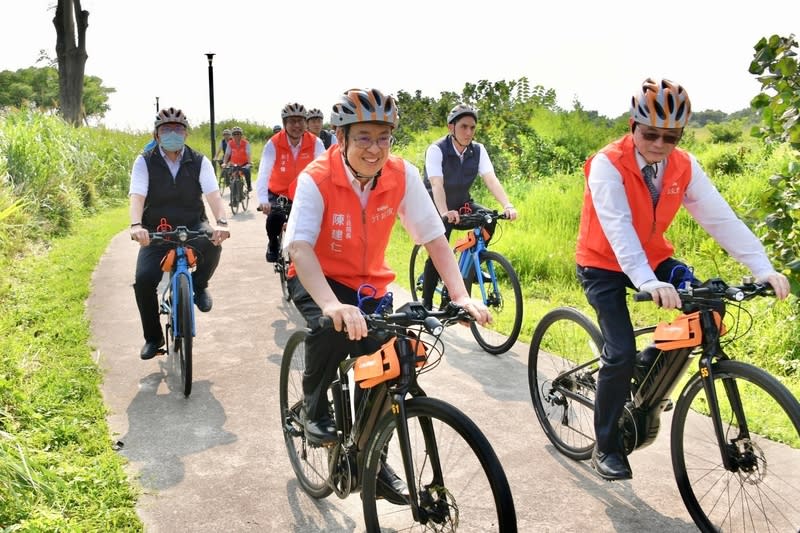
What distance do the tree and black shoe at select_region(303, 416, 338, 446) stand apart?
358 cm

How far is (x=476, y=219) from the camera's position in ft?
23.5

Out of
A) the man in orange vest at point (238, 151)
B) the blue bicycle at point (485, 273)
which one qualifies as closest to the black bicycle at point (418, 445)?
the blue bicycle at point (485, 273)

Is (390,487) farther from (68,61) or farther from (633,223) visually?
(68,61)

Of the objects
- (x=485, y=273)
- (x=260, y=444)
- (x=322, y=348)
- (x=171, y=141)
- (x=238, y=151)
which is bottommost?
(x=260, y=444)

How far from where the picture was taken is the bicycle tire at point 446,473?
2.87m

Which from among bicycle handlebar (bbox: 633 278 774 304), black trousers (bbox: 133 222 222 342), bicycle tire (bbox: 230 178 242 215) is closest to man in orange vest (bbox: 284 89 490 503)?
bicycle handlebar (bbox: 633 278 774 304)

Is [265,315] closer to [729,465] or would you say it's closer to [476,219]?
[476,219]

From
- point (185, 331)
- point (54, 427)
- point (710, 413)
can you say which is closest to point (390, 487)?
point (710, 413)

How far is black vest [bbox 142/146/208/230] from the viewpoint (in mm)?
6672

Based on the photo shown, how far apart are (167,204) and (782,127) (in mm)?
4982

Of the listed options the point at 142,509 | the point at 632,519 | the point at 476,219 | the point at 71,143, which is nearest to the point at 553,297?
the point at 476,219

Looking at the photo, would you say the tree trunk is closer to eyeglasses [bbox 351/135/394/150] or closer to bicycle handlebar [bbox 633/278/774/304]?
eyeglasses [bbox 351/135/394/150]

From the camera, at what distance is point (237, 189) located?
741 inches

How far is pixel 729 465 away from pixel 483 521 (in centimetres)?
133
